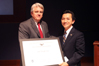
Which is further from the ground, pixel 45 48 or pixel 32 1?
pixel 32 1

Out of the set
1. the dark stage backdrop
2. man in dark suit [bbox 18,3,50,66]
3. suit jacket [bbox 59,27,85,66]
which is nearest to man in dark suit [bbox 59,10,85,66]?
suit jacket [bbox 59,27,85,66]

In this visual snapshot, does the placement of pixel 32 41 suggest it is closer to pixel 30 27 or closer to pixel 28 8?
pixel 30 27

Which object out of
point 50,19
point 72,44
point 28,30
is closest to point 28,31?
point 28,30

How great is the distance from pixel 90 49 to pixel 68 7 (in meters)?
1.20

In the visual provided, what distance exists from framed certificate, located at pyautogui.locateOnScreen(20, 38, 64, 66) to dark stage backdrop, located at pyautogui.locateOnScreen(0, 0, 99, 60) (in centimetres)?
243

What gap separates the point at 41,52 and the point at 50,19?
2601 mm

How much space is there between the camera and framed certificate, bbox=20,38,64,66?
1955 mm

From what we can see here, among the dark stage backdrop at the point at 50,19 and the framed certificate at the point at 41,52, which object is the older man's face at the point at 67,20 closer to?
the framed certificate at the point at 41,52

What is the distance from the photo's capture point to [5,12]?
14.9 feet

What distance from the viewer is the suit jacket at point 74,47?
220cm

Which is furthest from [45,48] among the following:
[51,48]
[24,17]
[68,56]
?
[24,17]

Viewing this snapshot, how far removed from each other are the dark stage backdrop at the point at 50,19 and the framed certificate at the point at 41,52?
2430mm

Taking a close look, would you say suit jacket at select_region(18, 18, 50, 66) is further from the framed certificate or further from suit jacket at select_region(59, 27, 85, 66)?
suit jacket at select_region(59, 27, 85, 66)

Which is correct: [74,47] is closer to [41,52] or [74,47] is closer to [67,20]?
[67,20]
